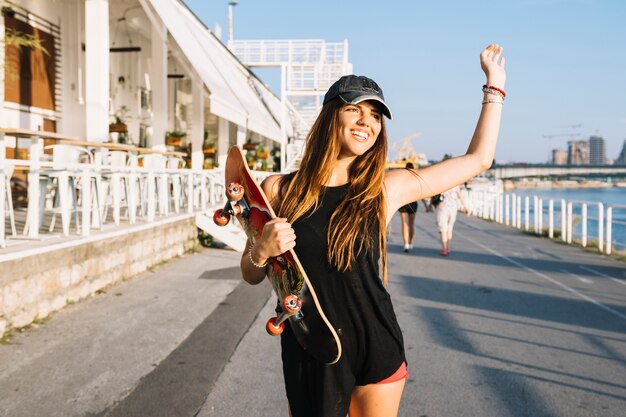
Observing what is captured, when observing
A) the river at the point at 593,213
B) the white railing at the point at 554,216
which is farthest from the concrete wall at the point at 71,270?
the white railing at the point at 554,216

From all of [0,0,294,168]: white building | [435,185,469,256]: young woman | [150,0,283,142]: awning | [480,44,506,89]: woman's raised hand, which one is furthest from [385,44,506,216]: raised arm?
[150,0,283,142]: awning

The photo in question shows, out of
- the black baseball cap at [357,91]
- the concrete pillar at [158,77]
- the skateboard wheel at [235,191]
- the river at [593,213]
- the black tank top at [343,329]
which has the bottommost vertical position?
the river at [593,213]

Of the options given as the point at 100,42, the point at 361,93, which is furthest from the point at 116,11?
the point at 361,93

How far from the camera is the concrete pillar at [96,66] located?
39.2ft

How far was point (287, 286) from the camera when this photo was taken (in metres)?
2.13

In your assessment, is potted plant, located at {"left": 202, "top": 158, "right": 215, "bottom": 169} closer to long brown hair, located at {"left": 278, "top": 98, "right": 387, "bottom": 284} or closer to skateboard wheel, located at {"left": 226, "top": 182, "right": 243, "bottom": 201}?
long brown hair, located at {"left": 278, "top": 98, "right": 387, "bottom": 284}

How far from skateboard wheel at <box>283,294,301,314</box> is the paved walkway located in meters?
2.26

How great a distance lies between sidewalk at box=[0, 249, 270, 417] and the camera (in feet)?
13.8

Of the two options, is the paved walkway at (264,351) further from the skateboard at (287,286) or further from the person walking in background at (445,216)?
the person walking in background at (445,216)

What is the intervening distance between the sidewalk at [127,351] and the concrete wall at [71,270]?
6.4 inches

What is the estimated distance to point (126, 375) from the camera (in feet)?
15.5

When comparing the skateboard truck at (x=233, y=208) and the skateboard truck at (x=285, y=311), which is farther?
the skateboard truck at (x=233, y=208)

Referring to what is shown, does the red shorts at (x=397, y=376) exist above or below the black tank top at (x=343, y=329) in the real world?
below

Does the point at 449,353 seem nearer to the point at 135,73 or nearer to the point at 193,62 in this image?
the point at 193,62
